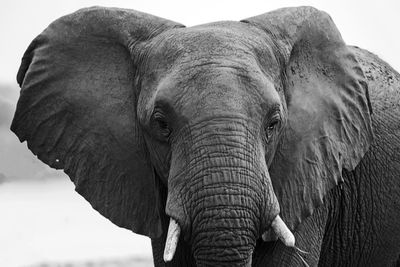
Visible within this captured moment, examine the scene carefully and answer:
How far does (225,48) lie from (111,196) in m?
0.83

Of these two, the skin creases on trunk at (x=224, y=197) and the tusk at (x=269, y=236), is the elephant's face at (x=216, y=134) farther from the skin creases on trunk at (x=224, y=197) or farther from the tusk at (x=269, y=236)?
the tusk at (x=269, y=236)

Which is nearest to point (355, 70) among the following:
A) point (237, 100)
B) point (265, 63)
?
point (265, 63)

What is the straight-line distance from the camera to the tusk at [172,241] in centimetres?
454

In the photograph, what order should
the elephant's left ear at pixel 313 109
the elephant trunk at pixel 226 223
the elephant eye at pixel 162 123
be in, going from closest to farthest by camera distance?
the elephant trunk at pixel 226 223 < the elephant eye at pixel 162 123 < the elephant's left ear at pixel 313 109

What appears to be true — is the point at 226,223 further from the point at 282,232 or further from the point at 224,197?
the point at 282,232

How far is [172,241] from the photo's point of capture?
4.59 metres

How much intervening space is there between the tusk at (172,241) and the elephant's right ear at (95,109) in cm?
57

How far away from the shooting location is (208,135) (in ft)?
15.1

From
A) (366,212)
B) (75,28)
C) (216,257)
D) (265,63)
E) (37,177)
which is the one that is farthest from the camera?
(37,177)

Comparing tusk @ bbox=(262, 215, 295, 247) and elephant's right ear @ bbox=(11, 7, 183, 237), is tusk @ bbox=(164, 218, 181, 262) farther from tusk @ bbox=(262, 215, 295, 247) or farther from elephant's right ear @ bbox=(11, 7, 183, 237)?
elephant's right ear @ bbox=(11, 7, 183, 237)

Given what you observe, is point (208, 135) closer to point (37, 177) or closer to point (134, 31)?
point (134, 31)

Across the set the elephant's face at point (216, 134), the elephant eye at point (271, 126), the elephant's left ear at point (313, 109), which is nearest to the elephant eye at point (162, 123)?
the elephant's face at point (216, 134)

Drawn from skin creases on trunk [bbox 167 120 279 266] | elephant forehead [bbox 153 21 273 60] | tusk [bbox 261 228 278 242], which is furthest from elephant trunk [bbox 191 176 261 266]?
elephant forehead [bbox 153 21 273 60]

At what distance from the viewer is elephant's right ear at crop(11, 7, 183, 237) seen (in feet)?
17.2
